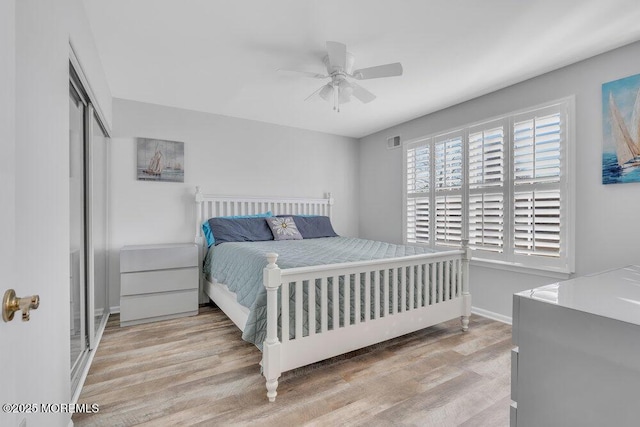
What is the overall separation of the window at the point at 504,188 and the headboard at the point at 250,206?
1453 mm

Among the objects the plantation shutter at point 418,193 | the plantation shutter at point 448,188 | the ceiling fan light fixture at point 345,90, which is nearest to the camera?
the ceiling fan light fixture at point 345,90

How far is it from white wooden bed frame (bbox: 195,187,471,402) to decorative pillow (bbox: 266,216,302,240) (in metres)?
0.89

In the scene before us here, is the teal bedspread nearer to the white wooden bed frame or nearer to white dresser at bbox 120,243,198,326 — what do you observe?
the white wooden bed frame

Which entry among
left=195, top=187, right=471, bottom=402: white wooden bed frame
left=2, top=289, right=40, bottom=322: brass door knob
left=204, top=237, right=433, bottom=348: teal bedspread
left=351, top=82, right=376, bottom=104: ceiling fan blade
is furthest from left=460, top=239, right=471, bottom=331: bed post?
left=2, top=289, right=40, bottom=322: brass door knob

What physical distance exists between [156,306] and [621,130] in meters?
4.19

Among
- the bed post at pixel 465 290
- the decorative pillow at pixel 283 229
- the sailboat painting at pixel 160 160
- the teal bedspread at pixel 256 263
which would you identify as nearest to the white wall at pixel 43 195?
the teal bedspread at pixel 256 263

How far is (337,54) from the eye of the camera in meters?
2.06

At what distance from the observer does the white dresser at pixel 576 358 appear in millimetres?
729

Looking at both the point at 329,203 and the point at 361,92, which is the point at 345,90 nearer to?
the point at 361,92

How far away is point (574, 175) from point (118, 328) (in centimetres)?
422

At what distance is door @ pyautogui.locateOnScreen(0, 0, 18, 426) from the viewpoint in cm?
58

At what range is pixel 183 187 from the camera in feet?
11.7

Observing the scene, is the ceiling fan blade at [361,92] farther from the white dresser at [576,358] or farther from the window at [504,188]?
the white dresser at [576,358]

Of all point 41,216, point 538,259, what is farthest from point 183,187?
point 538,259
